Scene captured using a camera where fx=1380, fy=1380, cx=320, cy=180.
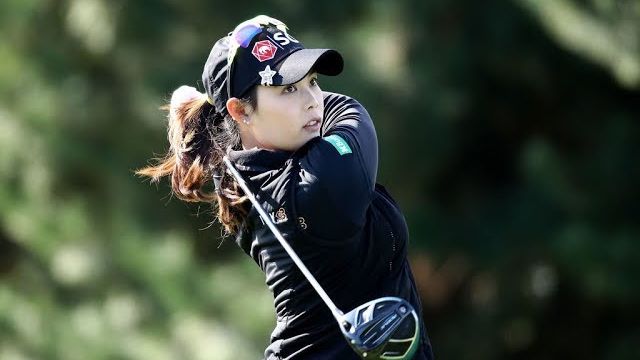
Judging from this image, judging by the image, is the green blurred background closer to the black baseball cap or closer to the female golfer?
the female golfer

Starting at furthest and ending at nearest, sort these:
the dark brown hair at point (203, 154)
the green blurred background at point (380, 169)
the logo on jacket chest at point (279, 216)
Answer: the green blurred background at point (380, 169)
the dark brown hair at point (203, 154)
the logo on jacket chest at point (279, 216)

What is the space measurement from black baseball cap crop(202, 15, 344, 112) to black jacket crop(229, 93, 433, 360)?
136 millimetres

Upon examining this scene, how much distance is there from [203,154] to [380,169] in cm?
479

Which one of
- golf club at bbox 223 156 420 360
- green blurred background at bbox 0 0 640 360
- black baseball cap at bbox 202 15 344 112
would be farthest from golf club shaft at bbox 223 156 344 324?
green blurred background at bbox 0 0 640 360

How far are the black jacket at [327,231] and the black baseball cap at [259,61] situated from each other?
5.4 inches

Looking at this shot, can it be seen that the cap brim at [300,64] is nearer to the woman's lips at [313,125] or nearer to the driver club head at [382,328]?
the woman's lips at [313,125]

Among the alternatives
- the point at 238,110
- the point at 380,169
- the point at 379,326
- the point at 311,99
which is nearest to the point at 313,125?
the point at 311,99

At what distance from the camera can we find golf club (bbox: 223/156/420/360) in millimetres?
2787

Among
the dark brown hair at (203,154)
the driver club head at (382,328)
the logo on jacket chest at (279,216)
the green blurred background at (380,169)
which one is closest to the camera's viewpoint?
the driver club head at (382,328)

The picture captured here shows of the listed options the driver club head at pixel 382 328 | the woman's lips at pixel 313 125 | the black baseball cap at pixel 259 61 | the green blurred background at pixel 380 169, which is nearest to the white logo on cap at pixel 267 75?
the black baseball cap at pixel 259 61

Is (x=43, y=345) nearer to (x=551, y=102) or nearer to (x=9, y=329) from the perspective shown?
(x=9, y=329)

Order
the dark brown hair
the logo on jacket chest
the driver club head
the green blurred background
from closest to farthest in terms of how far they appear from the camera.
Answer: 1. the driver club head
2. the logo on jacket chest
3. the dark brown hair
4. the green blurred background

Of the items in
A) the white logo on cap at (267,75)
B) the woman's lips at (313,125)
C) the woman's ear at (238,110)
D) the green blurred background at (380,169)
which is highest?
the white logo on cap at (267,75)

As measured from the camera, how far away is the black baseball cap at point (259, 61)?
2.91 meters
